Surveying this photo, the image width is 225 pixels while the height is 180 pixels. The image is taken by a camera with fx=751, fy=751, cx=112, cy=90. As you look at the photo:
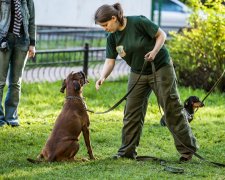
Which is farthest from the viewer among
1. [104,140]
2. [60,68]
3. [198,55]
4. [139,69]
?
[60,68]

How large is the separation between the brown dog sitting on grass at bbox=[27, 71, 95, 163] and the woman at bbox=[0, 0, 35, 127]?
169 centimetres

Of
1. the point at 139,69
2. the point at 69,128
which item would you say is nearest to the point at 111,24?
the point at 139,69

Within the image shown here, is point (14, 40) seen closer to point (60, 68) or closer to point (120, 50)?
point (120, 50)

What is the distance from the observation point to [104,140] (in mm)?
9250

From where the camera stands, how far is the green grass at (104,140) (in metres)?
7.21

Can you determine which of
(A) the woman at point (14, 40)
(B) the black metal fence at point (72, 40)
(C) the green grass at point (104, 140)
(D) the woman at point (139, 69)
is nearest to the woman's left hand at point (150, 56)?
(D) the woman at point (139, 69)

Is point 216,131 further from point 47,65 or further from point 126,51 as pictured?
Answer: point 47,65

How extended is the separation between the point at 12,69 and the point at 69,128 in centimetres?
224

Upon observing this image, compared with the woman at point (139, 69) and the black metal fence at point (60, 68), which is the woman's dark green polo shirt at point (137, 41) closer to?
the woman at point (139, 69)

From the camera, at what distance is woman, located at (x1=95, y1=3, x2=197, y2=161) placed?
7434 millimetres

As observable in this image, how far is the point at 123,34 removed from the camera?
7512mm

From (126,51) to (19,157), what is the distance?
1.67 meters

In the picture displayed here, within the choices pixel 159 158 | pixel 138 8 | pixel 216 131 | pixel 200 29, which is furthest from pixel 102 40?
pixel 159 158

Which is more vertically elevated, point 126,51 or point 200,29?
point 126,51
